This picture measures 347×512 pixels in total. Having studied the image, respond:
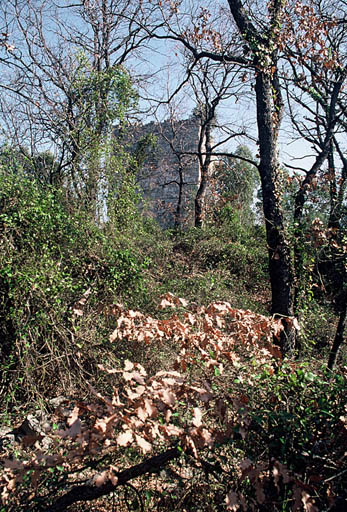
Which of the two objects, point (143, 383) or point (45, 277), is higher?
point (45, 277)

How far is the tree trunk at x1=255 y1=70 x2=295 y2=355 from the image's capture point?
5.17 m

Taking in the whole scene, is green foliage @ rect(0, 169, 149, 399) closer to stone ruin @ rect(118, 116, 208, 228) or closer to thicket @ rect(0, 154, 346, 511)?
thicket @ rect(0, 154, 346, 511)

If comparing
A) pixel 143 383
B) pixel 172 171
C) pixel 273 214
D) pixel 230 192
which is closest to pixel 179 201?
pixel 172 171

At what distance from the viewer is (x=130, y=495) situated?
242 centimetres

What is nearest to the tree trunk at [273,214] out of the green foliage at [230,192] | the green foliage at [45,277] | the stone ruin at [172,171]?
the green foliage at [45,277]

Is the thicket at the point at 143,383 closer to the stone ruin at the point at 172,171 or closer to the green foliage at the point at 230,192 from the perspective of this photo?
the green foliage at the point at 230,192

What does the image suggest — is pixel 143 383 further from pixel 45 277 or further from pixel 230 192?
pixel 230 192

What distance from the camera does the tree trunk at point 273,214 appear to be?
17.0ft

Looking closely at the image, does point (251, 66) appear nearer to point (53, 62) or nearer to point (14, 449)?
point (53, 62)

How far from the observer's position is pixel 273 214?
5.23 m

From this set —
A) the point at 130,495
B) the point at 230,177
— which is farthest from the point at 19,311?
Answer: the point at 230,177

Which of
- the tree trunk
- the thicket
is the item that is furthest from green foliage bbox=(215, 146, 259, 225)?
the tree trunk

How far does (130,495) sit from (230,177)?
13.9 m

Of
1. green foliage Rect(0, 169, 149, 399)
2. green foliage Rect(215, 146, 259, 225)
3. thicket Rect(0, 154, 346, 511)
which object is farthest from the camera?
green foliage Rect(215, 146, 259, 225)
